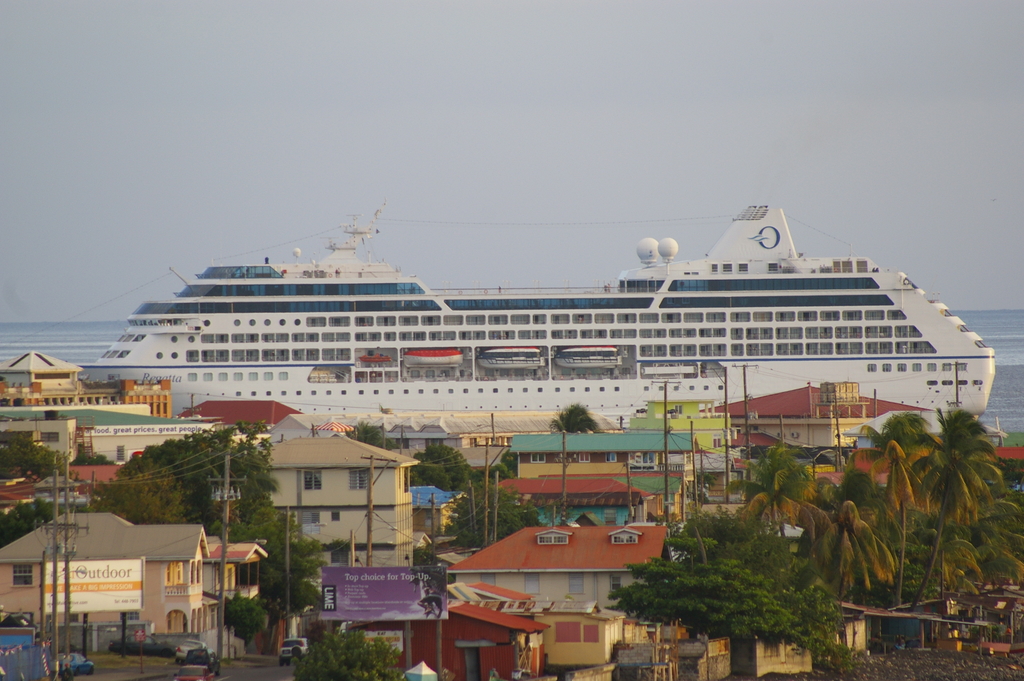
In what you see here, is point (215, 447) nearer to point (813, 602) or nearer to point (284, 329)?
point (813, 602)

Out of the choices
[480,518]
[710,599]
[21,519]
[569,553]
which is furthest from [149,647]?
[480,518]

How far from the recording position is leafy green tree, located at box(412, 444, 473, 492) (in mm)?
49812

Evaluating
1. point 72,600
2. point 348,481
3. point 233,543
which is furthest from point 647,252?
point 72,600

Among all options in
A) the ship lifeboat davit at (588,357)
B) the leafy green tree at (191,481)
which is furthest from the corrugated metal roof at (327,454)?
the ship lifeboat davit at (588,357)

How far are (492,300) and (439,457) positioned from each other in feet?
83.6

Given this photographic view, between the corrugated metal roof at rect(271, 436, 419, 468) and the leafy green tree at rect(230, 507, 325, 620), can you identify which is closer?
the leafy green tree at rect(230, 507, 325, 620)

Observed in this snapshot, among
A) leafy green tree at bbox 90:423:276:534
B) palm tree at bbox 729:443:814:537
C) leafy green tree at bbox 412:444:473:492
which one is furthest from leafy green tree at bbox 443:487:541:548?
palm tree at bbox 729:443:814:537

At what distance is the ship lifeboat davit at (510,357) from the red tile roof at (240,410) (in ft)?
33.3

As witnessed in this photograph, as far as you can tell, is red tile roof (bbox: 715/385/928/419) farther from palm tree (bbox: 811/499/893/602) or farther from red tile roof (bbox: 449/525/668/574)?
red tile roof (bbox: 449/525/668/574)

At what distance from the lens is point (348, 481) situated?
37.2 m

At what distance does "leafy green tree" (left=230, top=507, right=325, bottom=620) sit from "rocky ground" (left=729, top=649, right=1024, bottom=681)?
10.1 meters

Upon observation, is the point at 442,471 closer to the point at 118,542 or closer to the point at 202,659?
the point at 118,542

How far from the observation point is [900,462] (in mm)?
35031

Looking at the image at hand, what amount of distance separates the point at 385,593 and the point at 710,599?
22.0ft
